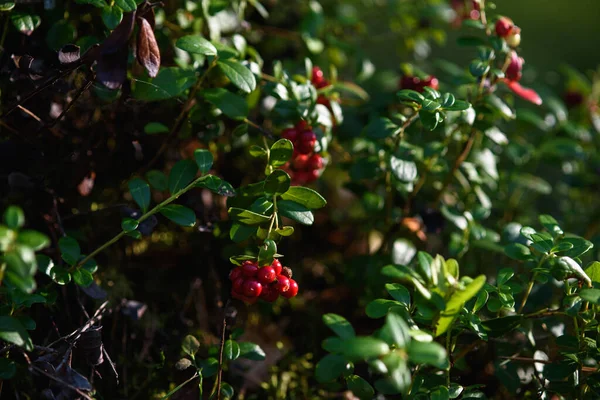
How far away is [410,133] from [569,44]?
2368mm

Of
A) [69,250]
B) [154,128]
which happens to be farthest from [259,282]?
[154,128]

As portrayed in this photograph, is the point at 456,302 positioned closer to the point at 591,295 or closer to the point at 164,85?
the point at 591,295

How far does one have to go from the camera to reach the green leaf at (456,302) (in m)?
0.92

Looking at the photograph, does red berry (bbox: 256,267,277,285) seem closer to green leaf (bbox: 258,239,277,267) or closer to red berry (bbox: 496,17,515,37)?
green leaf (bbox: 258,239,277,267)

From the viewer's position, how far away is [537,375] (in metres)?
1.23

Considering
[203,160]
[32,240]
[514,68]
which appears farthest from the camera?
[514,68]

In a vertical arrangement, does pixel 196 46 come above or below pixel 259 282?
above

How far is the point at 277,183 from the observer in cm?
110

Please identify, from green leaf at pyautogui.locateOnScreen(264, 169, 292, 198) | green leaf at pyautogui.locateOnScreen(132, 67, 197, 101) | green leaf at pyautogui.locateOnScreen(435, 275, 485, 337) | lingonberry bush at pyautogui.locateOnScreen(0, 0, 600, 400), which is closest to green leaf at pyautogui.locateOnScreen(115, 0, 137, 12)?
lingonberry bush at pyautogui.locateOnScreen(0, 0, 600, 400)

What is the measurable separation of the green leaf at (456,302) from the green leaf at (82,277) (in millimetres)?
613

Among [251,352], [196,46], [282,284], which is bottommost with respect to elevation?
[251,352]

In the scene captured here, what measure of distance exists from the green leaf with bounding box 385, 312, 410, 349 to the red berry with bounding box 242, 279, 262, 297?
28 cm

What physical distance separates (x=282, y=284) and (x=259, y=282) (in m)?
0.04

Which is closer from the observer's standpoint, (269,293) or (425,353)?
(425,353)
